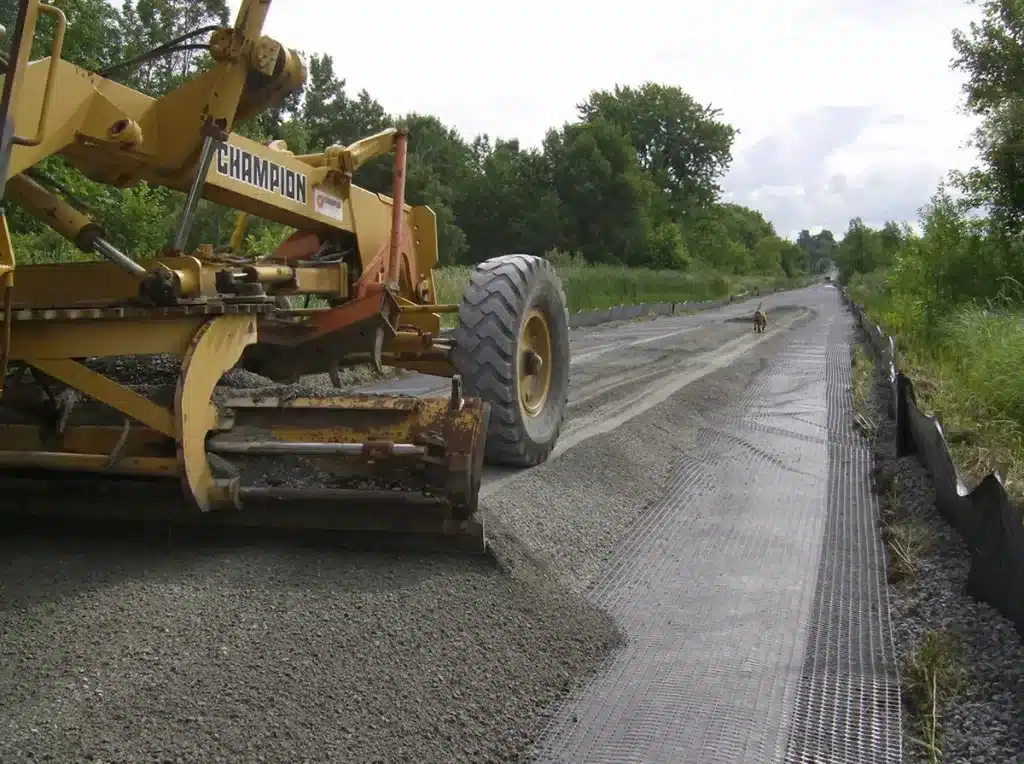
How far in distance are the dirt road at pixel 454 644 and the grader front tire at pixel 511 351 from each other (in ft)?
1.29

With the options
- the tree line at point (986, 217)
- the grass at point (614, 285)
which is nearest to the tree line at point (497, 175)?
the grass at point (614, 285)

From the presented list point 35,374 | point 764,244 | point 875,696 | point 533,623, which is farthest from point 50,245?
point 764,244

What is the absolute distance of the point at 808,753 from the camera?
296cm

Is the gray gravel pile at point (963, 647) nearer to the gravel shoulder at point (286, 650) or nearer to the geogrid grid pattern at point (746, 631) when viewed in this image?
the geogrid grid pattern at point (746, 631)

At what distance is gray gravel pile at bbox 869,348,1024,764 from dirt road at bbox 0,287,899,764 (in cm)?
14

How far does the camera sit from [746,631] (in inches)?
153

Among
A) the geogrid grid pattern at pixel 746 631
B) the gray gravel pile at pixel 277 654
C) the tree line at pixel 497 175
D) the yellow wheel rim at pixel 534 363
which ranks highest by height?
the tree line at pixel 497 175

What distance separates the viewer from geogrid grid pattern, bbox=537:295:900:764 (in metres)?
3.02

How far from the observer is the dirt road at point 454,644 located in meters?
2.78

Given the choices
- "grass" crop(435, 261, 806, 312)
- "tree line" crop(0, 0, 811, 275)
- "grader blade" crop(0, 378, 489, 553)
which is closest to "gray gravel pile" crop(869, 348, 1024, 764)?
"grader blade" crop(0, 378, 489, 553)

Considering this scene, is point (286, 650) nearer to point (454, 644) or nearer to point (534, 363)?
point (454, 644)

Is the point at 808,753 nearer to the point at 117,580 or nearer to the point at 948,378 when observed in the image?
the point at 117,580

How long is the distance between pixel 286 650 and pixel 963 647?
96.8 inches

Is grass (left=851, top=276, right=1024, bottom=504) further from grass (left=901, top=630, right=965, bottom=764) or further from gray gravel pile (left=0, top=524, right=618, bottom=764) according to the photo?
gray gravel pile (left=0, top=524, right=618, bottom=764)
